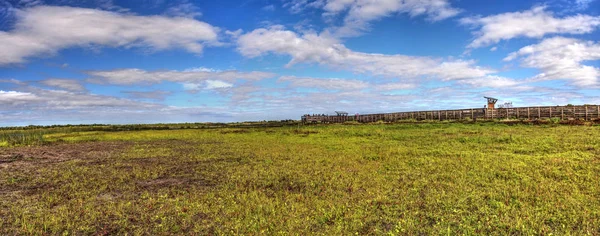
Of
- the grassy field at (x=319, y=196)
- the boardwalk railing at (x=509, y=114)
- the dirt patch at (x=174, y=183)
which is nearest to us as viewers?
the grassy field at (x=319, y=196)

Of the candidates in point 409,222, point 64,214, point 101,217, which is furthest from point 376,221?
point 64,214

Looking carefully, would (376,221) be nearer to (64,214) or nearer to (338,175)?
(338,175)

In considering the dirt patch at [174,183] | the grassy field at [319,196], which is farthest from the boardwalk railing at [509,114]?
the dirt patch at [174,183]

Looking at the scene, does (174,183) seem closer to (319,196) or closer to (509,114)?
(319,196)

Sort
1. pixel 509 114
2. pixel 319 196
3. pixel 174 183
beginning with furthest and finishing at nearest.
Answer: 1. pixel 509 114
2. pixel 174 183
3. pixel 319 196

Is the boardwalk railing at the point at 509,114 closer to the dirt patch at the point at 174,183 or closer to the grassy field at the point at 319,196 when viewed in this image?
the grassy field at the point at 319,196

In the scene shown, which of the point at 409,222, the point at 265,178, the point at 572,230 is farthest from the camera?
the point at 265,178

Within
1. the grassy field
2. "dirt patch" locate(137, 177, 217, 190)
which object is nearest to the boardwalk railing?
the grassy field

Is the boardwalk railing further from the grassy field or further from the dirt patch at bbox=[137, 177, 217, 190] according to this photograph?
the dirt patch at bbox=[137, 177, 217, 190]

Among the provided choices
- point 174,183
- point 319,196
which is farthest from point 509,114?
point 174,183

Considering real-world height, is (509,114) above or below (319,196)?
above

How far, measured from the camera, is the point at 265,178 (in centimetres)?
1345

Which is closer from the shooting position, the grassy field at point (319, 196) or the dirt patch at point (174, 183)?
the grassy field at point (319, 196)

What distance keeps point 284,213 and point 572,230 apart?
6.62 m
